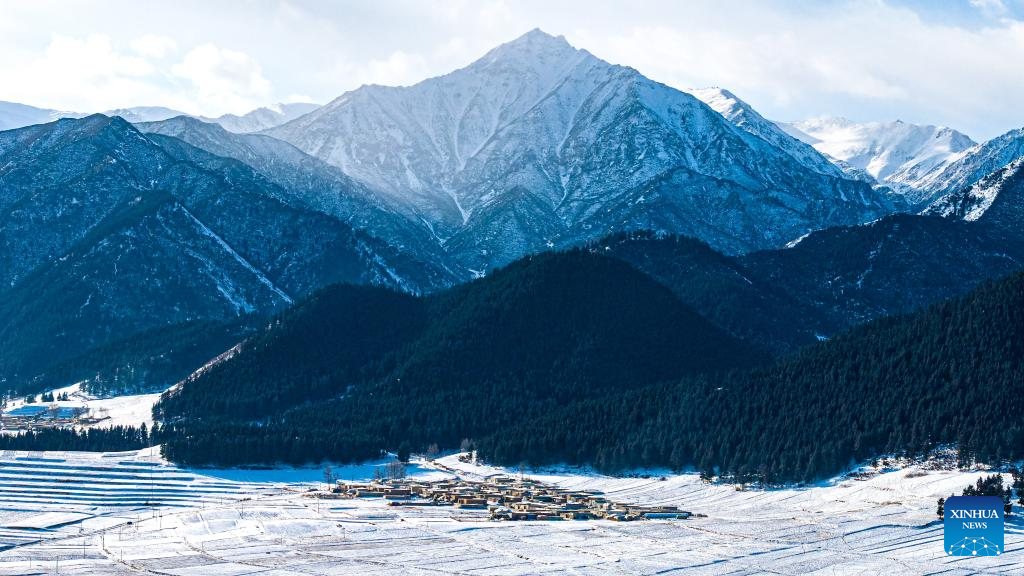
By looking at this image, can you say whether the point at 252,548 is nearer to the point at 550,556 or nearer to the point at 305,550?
the point at 305,550

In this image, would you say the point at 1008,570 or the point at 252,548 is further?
the point at 252,548

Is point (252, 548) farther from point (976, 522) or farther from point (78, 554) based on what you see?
point (976, 522)

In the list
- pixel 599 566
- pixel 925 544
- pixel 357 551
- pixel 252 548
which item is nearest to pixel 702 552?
pixel 599 566

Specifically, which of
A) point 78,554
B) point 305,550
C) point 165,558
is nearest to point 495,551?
point 305,550

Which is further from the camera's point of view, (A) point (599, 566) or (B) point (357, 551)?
(B) point (357, 551)
